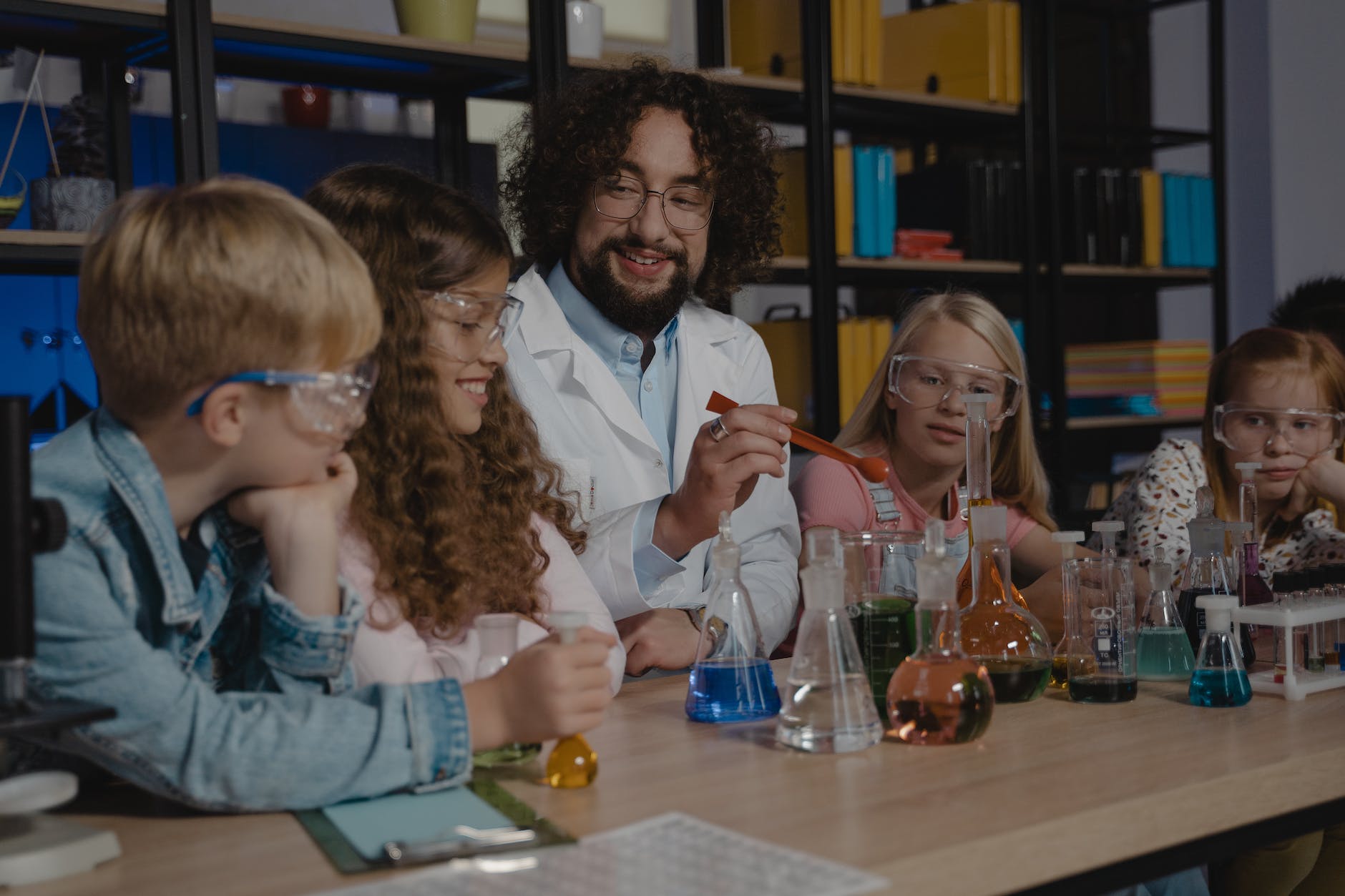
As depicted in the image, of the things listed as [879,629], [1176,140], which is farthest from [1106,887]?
[1176,140]

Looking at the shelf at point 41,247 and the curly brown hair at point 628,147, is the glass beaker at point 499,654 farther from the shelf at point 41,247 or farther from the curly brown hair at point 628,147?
the shelf at point 41,247

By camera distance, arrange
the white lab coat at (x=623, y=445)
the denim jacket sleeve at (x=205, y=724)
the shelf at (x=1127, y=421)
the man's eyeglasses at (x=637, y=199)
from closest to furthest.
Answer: the denim jacket sleeve at (x=205, y=724)
the white lab coat at (x=623, y=445)
the man's eyeglasses at (x=637, y=199)
the shelf at (x=1127, y=421)

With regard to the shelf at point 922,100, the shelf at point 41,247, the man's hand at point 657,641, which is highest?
the shelf at point 922,100

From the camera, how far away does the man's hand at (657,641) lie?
1.63 metres

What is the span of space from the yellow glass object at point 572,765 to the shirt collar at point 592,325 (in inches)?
52.9

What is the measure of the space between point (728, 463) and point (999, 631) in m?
0.43

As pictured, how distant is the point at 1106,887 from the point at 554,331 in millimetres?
1480

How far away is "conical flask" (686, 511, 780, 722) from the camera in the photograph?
1.22 m

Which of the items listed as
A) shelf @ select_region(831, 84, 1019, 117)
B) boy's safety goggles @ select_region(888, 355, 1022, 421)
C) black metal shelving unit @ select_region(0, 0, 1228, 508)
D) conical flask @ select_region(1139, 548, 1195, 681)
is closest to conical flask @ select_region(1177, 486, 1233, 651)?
conical flask @ select_region(1139, 548, 1195, 681)

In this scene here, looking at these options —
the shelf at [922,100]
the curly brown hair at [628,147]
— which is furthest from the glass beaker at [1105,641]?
the shelf at [922,100]

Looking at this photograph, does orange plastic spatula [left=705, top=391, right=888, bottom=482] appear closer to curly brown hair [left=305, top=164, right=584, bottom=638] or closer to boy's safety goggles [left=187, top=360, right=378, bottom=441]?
curly brown hair [left=305, top=164, right=584, bottom=638]

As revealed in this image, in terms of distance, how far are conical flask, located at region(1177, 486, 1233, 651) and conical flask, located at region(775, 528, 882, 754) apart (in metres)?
0.58

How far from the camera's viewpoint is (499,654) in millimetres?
1116

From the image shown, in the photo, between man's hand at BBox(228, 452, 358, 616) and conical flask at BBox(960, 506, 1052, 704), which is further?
conical flask at BBox(960, 506, 1052, 704)
